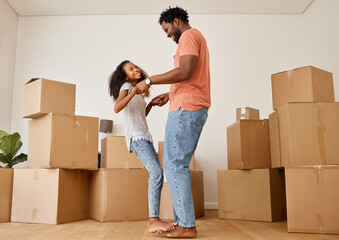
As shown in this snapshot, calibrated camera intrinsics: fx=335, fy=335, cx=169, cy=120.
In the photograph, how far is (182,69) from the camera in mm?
1643

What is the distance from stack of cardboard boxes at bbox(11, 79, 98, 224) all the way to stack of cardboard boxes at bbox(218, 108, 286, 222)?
117 cm

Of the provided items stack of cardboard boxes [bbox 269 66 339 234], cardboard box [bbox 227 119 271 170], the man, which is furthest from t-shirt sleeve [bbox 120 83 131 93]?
cardboard box [bbox 227 119 271 170]

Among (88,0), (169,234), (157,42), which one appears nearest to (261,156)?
(169,234)

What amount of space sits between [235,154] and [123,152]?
3.17 feet

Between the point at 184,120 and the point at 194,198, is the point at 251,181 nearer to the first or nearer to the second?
the point at 194,198

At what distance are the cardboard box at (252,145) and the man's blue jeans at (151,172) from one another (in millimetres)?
1053

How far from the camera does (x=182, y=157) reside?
167 centimetres

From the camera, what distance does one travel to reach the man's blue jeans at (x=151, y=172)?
1.91m

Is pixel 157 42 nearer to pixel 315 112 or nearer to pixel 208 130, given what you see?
pixel 208 130

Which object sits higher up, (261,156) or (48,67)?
(48,67)

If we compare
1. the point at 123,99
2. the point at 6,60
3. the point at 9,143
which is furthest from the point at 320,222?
the point at 6,60

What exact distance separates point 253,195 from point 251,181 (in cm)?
11

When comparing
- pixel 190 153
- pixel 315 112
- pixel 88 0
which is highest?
pixel 88 0

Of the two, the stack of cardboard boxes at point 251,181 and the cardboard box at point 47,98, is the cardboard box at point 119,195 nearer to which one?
the cardboard box at point 47,98
